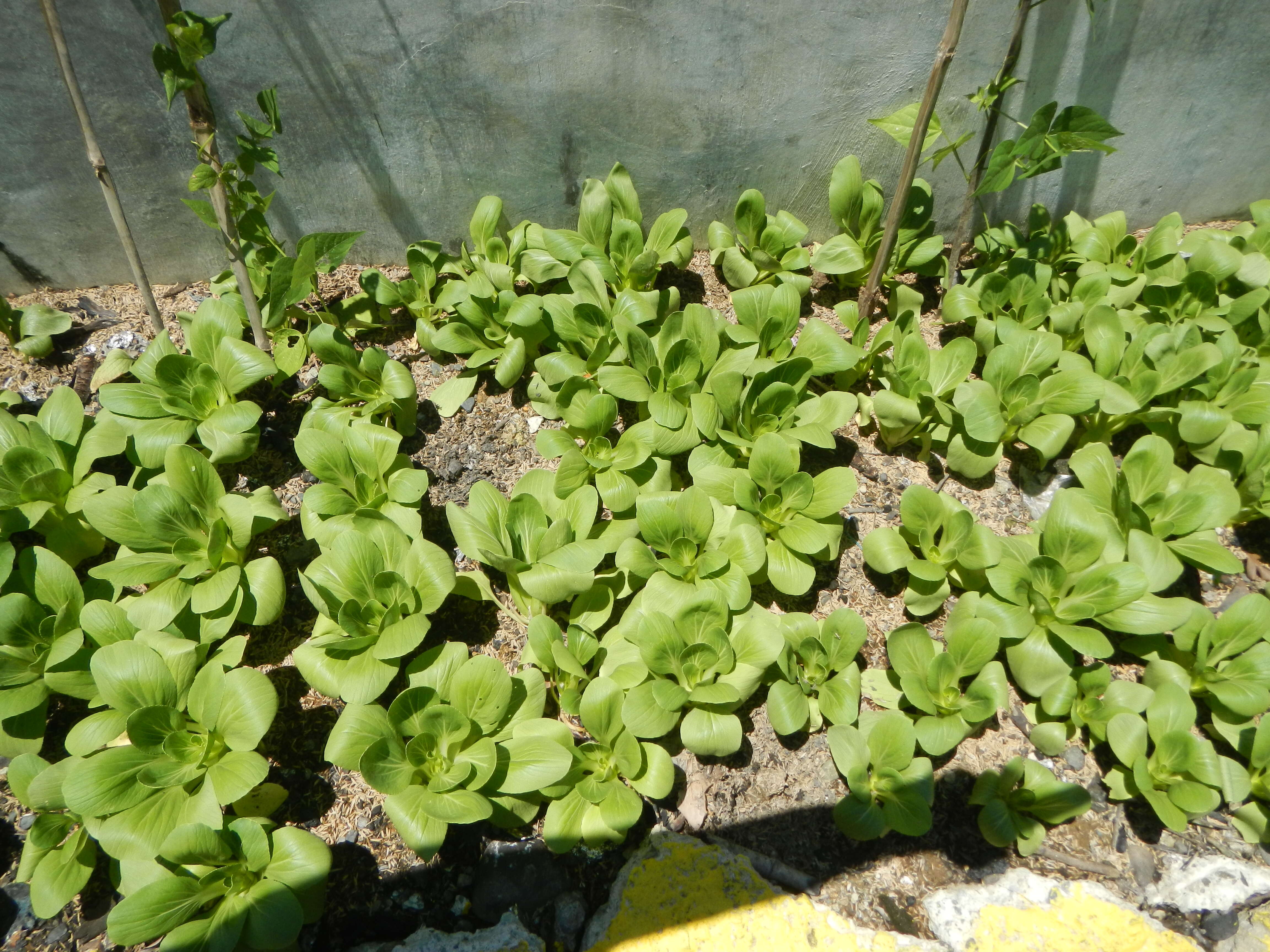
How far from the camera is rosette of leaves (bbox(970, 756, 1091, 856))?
1.92 metres

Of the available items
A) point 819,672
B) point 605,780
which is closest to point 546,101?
point 819,672

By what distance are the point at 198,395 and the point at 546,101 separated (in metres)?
1.50

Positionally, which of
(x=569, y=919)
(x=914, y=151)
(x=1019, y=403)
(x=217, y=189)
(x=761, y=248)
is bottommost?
(x=569, y=919)

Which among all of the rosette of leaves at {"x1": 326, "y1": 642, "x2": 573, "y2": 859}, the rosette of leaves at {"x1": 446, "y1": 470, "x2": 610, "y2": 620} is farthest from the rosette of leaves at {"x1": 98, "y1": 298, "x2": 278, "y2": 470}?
the rosette of leaves at {"x1": 326, "y1": 642, "x2": 573, "y2": 859}

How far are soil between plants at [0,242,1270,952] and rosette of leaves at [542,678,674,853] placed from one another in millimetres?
134

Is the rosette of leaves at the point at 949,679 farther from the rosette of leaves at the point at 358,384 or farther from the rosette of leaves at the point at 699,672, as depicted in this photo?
the rosette of leaves at the point at 358,384

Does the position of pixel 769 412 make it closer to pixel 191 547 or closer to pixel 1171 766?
pixel 1171 766

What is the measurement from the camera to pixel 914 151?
2.52 m

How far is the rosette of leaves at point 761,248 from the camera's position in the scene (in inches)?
113

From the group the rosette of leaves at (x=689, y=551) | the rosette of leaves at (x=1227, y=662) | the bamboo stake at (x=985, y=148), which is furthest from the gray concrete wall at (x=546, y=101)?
the rosette of leaves at (x=1227, y=662)

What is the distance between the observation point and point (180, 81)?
2.06m

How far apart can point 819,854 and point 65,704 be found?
208cm

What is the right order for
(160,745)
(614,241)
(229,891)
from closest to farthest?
(229,891) < (160,745) < (614,241)

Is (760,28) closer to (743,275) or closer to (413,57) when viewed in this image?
(743,275)
